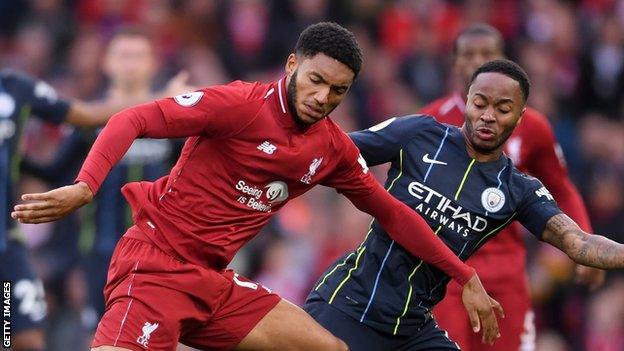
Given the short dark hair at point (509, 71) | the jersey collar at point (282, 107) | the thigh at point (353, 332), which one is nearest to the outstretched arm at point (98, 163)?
the jersey collar at point (282, 107)

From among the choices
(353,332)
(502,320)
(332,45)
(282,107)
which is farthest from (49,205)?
(502,320)

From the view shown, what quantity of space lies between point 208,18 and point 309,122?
22.9 feet

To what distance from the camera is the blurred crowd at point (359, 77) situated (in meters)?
11.3

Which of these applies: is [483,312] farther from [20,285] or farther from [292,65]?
[20,285]

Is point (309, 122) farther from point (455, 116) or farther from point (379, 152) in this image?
point (455, 116)

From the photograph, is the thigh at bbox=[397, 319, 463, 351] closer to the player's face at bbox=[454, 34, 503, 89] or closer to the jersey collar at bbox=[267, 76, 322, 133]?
the jersey collar at bbox=[267, 76, 322, 133]

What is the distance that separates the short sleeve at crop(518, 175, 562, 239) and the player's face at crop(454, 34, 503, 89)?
1684 millimetres

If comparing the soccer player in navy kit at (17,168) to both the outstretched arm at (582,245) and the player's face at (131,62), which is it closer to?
the player's face at (131,62)

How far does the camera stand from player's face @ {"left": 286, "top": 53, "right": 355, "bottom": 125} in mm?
6270

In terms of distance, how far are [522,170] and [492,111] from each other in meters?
1.49

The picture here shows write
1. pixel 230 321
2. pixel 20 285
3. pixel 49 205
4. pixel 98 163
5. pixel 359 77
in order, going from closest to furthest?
pixel 49 205 < pixel 98 163 < pixel 230 321 < pixel 20 285 < pixel 359 77

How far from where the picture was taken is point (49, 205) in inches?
216

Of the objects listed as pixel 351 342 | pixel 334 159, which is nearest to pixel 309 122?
pixel 334 159

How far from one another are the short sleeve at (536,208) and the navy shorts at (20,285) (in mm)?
3190
